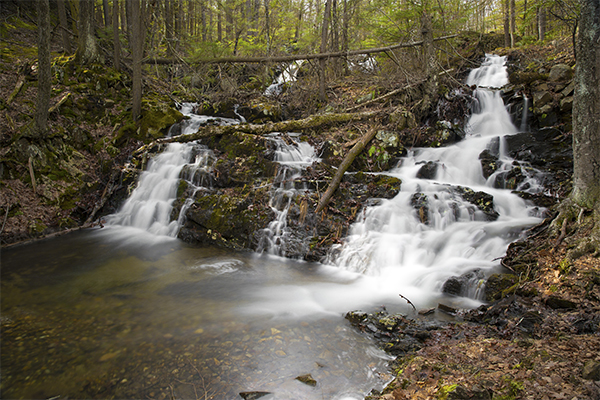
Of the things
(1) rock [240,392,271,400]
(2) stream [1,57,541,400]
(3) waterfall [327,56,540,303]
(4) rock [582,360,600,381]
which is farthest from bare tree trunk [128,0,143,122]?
(4) rock [582,360,600,381]

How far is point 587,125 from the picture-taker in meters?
4.65

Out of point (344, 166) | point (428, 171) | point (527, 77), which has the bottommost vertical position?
point (428, 171)

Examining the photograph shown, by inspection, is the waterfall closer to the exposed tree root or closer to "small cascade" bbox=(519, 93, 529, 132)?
the exposed tree root

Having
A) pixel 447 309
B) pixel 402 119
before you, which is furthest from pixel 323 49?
pixel 447 309

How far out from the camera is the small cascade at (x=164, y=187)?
28.9 feet

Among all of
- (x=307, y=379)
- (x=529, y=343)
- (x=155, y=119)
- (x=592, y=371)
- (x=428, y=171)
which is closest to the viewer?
(x=592, y=371)

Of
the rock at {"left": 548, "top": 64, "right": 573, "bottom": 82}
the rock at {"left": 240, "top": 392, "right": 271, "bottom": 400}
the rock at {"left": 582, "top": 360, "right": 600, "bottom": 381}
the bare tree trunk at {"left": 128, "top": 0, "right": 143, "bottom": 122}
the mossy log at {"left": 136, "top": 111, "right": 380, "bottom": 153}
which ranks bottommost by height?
the rock at {"left": 240, "top": 392, "right": 271, "bottom": 400}

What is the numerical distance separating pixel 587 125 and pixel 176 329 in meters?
6.58

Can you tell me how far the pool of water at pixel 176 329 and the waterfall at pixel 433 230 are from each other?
759 mm

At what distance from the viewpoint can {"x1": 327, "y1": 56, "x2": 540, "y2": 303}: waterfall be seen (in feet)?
19.0

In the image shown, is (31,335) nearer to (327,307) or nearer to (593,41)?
(327,307)

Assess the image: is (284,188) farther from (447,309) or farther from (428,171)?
(447,309)

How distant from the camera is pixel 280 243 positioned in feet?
24.3

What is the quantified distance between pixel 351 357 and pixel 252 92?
1307 centimetres
